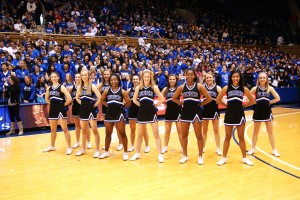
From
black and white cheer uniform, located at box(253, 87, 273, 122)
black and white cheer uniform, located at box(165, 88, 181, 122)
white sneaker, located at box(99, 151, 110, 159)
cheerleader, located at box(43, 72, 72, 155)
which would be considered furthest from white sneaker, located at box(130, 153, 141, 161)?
black and white cheer uniform, located at box(253, 87, 273, 122)

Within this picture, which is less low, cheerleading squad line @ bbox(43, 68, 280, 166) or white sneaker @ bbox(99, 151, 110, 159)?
cheerleading squad line @ bbox(43, 68, 280, 166)

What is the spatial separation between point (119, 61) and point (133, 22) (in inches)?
240

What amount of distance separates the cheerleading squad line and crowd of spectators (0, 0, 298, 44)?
26.3ft

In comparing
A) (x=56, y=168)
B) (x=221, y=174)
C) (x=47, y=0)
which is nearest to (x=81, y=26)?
(x=47, y=0)

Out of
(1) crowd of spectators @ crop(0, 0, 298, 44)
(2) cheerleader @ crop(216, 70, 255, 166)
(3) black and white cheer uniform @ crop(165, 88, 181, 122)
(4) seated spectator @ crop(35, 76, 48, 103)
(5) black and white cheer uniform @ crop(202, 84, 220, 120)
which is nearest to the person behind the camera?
(2) cheerleader @ crop(216, 70, 255, 166)

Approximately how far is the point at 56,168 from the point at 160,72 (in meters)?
7.62

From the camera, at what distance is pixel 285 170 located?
599cm

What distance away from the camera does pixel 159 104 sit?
6352 millimetres

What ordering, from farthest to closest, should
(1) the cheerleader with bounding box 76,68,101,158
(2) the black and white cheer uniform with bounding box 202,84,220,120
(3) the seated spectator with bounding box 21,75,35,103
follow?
(3) the seated spectator with bounding box 21,75,35,103 → (2) the black and white cheer uniform with bounding box 202,84,220,120 → (1) the cheerleader with bounding box 76,68,101,158

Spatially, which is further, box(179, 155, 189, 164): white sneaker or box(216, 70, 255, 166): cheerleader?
box(179, 155, 189, 164): white sneaker

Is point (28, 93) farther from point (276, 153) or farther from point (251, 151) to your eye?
point (276, 153)

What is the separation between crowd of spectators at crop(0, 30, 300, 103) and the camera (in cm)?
1072

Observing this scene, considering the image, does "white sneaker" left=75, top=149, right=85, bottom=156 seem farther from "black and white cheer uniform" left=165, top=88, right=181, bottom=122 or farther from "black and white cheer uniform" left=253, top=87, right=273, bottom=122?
"black and white cheer uniform" left=253, top=87, right=273, bottom=122

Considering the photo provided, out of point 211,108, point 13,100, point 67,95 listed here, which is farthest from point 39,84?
point 211,108
